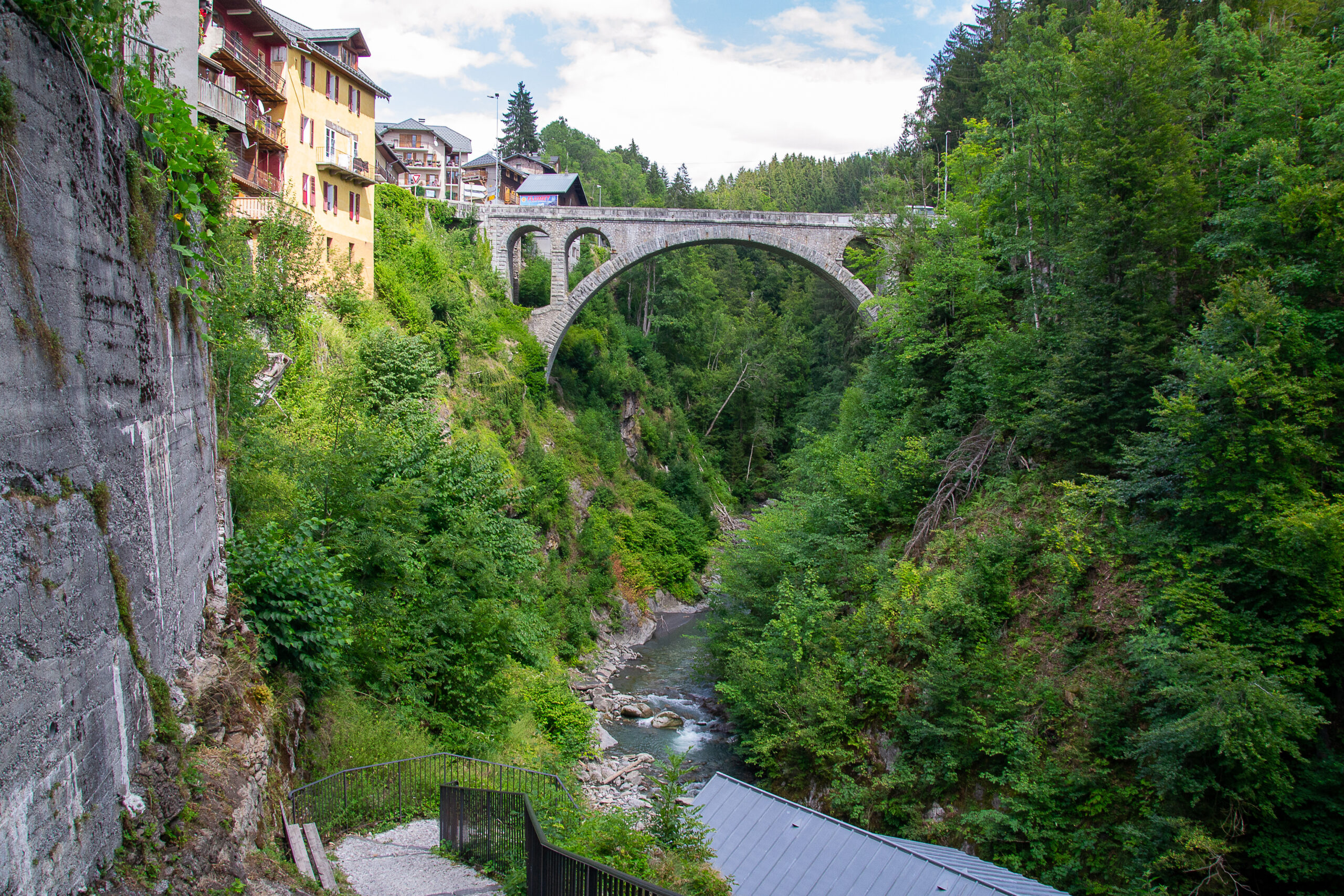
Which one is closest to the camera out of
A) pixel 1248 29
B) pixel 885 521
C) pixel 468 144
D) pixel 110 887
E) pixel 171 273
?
pixel 110 887

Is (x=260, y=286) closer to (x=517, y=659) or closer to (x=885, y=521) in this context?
(x=517, y=659)

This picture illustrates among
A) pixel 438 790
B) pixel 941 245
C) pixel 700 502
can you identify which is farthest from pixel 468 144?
pixel 438 790

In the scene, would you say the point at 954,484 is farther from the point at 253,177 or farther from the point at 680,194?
the point at 680,194

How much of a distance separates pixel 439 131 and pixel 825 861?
6786 cm

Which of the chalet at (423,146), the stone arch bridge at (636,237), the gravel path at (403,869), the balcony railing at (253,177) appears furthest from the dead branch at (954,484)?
the chalet at (423,146)

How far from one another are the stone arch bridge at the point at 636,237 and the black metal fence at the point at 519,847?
28185mm

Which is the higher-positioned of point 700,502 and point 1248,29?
point 1248,29

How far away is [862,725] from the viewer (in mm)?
16281

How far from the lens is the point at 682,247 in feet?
118

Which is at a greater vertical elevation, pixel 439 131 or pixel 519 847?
pixel 439 131

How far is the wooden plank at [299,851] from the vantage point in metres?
6.63

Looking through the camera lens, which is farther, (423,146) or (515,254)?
(423,146)

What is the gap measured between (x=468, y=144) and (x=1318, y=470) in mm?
68938

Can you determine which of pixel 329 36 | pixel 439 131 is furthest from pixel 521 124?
pixel 329 36
